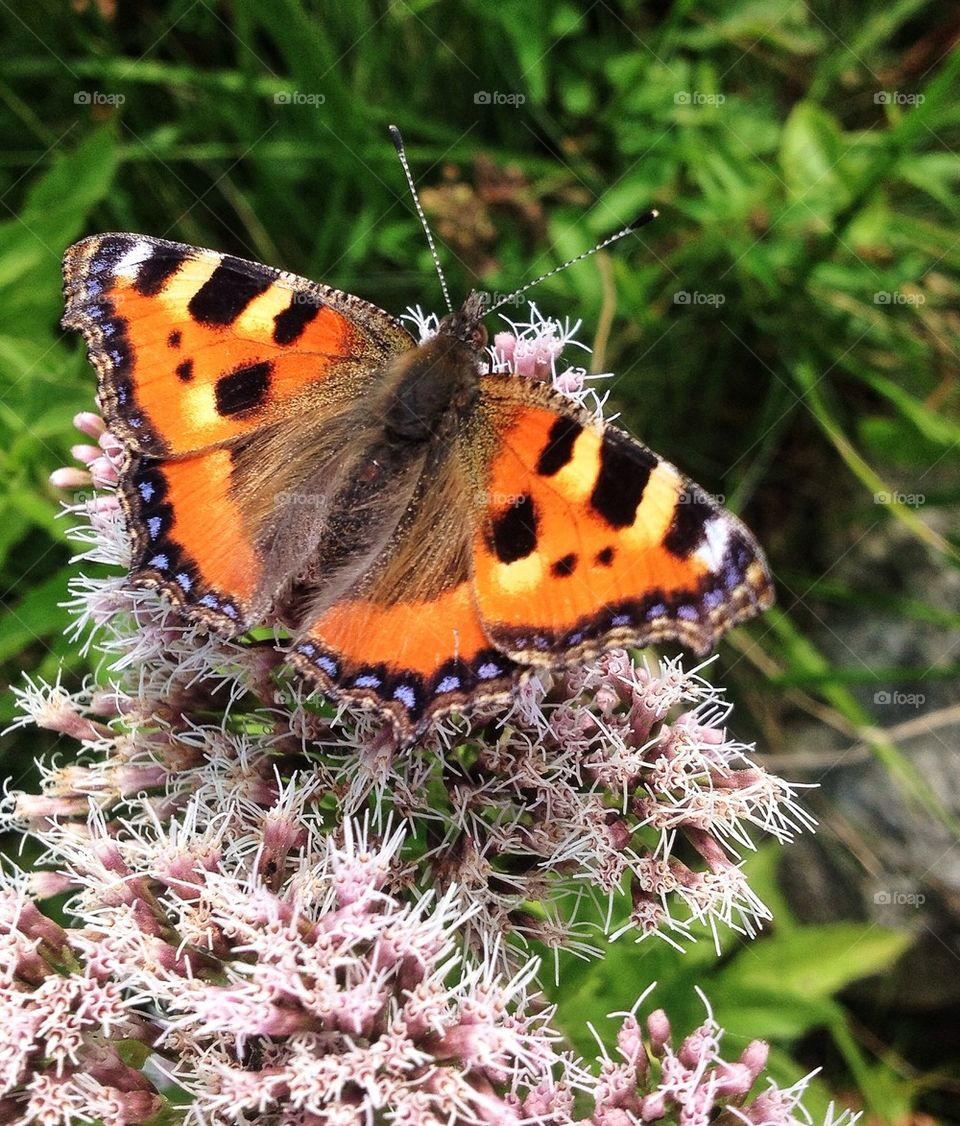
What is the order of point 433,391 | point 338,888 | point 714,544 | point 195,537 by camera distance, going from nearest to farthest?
point 714,544, point 338,888, point 195,537, point 433,391

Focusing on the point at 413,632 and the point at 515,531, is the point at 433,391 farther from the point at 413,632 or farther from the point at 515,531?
the point at 413,632

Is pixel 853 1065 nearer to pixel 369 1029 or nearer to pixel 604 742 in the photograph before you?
pixel 604 742

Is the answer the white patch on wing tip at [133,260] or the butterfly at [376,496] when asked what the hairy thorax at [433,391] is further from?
the white patch on wing tip at [133,260]

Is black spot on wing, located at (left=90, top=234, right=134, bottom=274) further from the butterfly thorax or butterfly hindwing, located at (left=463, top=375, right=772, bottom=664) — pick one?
butterfly hindwing, located at (left=463, top=375, right=772, bottom=664)

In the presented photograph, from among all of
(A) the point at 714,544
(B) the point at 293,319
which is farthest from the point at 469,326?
(A) the point at 714,544

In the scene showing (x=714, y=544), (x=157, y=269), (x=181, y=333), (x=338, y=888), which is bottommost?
(x=338, y=888)

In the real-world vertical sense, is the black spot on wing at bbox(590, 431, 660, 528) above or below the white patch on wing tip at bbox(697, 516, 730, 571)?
above

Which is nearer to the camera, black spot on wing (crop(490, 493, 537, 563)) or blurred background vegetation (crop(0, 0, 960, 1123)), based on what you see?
black spot on wing (crop(490, 493, 537, 563))

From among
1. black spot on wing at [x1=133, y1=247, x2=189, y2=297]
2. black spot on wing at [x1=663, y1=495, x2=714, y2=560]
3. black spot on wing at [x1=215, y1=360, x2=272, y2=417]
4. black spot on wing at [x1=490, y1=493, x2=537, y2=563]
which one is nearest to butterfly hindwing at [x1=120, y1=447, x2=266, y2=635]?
black spot on wing at [x1=215, y1=360, x2=272, y2=417]
